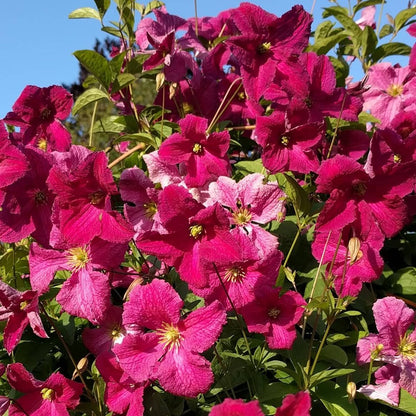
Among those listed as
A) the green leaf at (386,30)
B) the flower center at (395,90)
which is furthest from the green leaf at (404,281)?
the green leaf at (386,30)

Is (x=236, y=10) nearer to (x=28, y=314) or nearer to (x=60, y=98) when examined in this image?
(x=60, y=98)

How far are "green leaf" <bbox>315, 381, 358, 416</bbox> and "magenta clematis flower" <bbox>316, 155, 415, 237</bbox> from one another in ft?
1.02

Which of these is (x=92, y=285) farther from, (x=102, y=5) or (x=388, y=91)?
(x=388, y=91)

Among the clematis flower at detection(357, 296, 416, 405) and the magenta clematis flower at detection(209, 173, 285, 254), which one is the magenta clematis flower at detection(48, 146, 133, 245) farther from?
the clematis flower at detection(357, 296, 416, 405)

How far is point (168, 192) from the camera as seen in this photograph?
100cm

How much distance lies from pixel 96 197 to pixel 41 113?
41cm

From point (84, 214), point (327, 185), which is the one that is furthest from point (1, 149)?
point (327, 185)

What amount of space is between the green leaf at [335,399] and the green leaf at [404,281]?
1.19 ft

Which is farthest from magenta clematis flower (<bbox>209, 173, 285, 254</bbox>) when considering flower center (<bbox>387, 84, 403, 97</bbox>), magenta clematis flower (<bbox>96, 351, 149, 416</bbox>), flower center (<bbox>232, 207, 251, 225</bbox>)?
flower center (<bbox>387, 84, 403, 97</bbox>)

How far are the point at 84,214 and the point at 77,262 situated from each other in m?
0.13

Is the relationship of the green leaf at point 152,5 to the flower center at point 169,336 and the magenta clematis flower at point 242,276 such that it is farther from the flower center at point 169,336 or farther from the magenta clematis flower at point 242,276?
the flower center at point 169,336

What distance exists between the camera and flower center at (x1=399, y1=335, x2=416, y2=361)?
4.00 ft

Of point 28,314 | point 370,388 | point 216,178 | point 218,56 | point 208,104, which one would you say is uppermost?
point 218,56

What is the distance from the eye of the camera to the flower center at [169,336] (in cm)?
104
